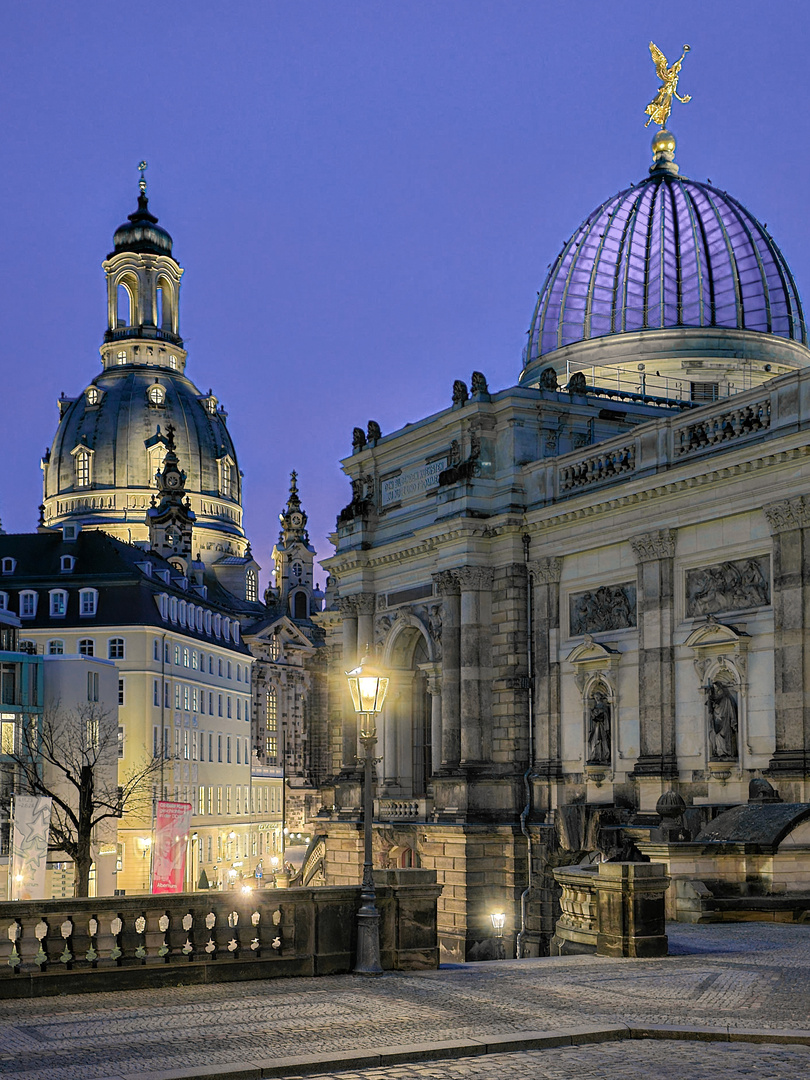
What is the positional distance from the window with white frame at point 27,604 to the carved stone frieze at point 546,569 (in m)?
53.7

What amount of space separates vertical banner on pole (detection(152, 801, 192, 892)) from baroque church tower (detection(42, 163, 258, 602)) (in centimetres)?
8656

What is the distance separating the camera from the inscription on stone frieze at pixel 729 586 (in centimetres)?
4288

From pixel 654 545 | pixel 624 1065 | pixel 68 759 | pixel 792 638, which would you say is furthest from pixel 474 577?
pixel 624 1065

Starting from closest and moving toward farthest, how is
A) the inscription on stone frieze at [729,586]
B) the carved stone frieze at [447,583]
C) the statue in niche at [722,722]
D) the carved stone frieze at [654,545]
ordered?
the inscription on stone frieze at [729,586], the statue in niche at [722,722], the carved stone frieze at [654,545], the carved stone frieze at [447,583]

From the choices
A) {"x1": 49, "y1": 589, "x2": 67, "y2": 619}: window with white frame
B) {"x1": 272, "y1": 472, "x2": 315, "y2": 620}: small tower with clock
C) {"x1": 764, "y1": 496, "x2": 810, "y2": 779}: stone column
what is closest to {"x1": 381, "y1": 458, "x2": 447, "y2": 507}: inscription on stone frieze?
{"x1": 764, "y1": 496, "x2": 810, "y2": 779}: stone column

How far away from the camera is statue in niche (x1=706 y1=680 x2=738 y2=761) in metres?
43.5

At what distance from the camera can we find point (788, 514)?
41656mm

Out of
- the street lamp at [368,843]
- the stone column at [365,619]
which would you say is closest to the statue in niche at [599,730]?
the stone column at [365,619]

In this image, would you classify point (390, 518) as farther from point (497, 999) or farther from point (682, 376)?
point (497, 999)

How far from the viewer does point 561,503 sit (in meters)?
51.1

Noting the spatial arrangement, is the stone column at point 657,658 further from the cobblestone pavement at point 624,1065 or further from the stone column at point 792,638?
the cobblestone pavement at point 624,1065

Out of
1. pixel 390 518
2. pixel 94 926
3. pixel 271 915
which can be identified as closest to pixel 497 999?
pixel 271 915

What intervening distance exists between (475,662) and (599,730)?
20.3 ft

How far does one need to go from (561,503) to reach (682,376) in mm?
14023
